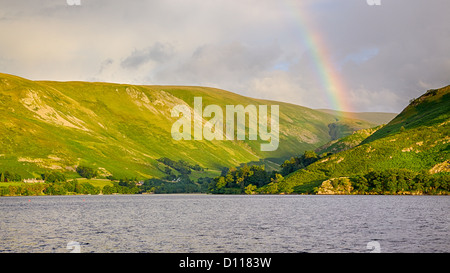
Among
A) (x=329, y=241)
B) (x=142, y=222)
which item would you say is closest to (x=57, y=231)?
(x=142, y=222)
